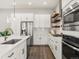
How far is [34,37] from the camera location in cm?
861

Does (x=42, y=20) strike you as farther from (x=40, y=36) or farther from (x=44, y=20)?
(x=40, y=36)

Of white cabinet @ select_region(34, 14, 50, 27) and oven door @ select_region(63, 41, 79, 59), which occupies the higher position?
white cabinet @ select_region(34, 14, 50, 27)

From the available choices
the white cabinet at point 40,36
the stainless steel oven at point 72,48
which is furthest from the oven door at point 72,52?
the white cabinet at point 40,36

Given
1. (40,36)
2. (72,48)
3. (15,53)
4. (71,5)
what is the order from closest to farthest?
(72,48)
(71,5)
(15,53)
(40,36)

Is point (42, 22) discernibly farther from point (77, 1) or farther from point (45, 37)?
point (77, 1)

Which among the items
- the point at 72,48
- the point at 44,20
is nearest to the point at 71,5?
the point at 72,48

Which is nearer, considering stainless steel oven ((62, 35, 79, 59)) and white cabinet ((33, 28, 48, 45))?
stainless steel oven ((62, 35, 79, 59))

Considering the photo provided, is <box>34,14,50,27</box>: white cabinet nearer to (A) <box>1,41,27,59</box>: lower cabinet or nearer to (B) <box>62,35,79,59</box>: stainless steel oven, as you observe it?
(A) <box>1,41,27,59</box>: lower cabinet

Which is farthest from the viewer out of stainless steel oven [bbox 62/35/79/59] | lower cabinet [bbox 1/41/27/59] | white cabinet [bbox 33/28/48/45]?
white cabinet [bbox 33/28/48/45]

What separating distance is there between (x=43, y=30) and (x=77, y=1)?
7161 millimetres

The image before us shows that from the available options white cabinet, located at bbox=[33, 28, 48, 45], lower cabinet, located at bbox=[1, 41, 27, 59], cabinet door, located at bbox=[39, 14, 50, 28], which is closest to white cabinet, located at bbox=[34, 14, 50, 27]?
cabinet door, located at bbox=[39, 14, 50, 28]

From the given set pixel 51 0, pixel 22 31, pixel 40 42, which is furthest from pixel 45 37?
pixel 51 0

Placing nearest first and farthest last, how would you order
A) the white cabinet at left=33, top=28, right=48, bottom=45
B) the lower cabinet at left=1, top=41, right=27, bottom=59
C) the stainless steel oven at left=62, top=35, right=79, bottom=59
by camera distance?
the stainless steel oven at left=62, top=35, right=79, bottom=59
the lower cabinet at left=1, top=41, right=27, bottom=59
the white cabinet at left=33, top=28, right=48, bottom=45

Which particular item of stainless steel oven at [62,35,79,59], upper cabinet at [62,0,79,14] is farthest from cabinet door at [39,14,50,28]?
stainless steel oven at [62,35,79,59]
